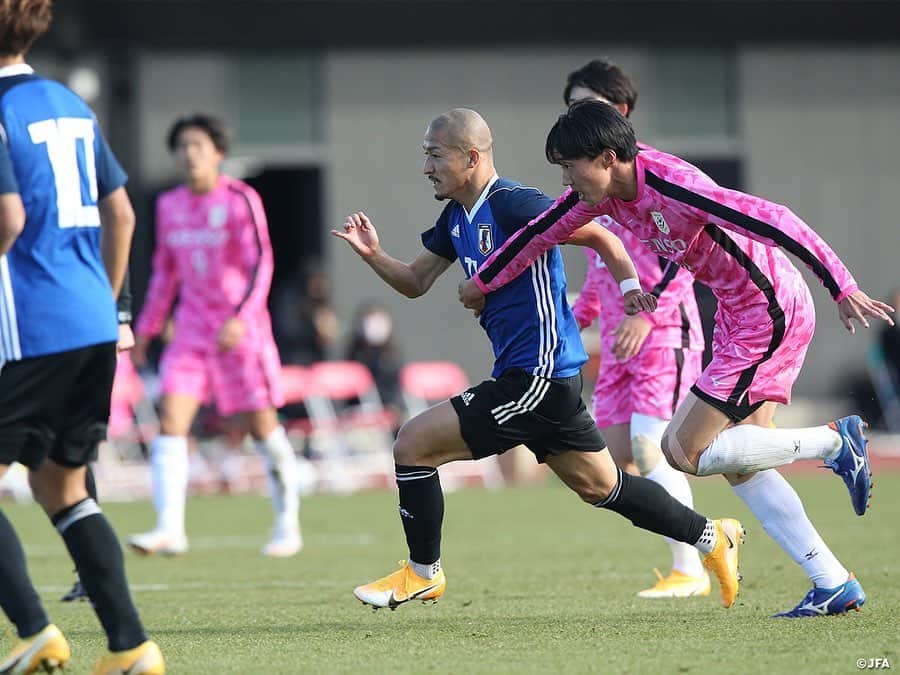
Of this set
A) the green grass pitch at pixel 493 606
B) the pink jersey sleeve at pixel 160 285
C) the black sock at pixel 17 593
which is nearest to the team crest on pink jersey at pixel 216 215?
the pink jersey sleeve at pixel 160 285

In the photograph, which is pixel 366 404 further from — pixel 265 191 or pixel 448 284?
pixel 265 191

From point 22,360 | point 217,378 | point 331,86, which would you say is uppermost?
point 331,86

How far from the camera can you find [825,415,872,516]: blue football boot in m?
5.86

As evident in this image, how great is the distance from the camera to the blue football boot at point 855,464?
5.86m

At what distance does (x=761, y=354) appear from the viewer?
5797 millimetres

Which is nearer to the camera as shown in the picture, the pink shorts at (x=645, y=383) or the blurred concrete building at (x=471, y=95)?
the pink shorts at (x=645, y=383)

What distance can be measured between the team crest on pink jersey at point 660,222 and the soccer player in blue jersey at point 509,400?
0.28 metres

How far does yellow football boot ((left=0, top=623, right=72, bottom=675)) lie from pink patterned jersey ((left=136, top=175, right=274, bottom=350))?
511 cm

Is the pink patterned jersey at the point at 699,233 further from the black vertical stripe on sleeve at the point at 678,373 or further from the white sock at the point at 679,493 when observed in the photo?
the white sock at the point at 679,493

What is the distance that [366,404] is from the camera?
60.1 ft

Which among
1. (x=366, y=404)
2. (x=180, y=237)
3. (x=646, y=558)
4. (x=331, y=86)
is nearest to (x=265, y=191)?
(x=331, y=86)

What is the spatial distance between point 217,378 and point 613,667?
17.9 feet

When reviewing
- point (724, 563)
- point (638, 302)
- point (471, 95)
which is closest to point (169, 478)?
point (724, 563)

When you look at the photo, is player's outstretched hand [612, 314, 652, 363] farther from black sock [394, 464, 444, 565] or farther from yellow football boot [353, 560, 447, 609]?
yellow football boot [353, 560, 447, 609]
